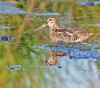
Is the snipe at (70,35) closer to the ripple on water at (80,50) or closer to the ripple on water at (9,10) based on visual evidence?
the ripple on water at (80,50)

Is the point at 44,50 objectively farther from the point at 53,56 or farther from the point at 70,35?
the point at 70,35

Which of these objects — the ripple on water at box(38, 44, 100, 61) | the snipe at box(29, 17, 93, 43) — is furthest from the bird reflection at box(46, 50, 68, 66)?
the snipe at box(29, 17, 93, 43)

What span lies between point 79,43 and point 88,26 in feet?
3.85

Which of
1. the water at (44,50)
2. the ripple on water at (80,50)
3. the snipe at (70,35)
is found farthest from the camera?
the snipe at (70,35)

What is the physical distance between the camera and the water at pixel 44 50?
239 inches

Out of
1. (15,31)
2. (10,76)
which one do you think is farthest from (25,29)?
(10,76)

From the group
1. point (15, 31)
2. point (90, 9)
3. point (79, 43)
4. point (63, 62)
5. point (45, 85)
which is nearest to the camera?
point (45, 85)

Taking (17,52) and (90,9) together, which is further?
(90,9)

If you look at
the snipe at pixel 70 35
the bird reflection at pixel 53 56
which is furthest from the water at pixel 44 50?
the snipe at pixel 70 35

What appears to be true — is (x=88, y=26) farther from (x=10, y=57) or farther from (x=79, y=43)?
(x=10, y=57)

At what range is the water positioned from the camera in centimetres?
607

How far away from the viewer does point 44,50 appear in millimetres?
7371

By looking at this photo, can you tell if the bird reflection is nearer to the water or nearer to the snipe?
the water

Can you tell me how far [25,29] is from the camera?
8742 mm
